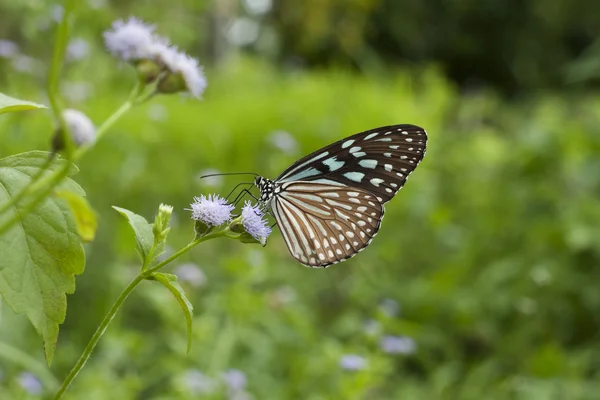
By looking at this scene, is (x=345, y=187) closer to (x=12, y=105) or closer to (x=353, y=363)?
(x=353, y=363)

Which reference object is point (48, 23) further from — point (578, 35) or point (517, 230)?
point (578, 35)

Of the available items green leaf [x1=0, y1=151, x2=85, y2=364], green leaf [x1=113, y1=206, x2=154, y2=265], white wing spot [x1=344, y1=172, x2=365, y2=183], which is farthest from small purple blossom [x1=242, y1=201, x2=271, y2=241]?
white wing spot [x1=344, y1=172, x2=365, y2=183]

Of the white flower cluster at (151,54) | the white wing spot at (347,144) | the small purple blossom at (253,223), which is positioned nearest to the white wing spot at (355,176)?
the white wing spot at (347,144)

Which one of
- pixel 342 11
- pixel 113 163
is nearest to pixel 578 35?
pixel 342 11

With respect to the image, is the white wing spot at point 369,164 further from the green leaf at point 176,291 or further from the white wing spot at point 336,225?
the green leaf at point 176,291

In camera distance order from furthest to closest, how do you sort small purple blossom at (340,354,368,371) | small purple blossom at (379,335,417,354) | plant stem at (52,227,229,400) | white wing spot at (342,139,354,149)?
1. small purple blossom at (379,335,417,354)
2. small purple blossom at (340,354,368,371)
3. white wing spot at (342,139,354,149)
4. plant stem at (52,227,229,400)

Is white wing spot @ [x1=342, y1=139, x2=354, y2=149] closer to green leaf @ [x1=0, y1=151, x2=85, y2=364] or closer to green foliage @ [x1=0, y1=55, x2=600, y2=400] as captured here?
green foliage @ [x1=0, y1=55, x2=600, y2=400]
